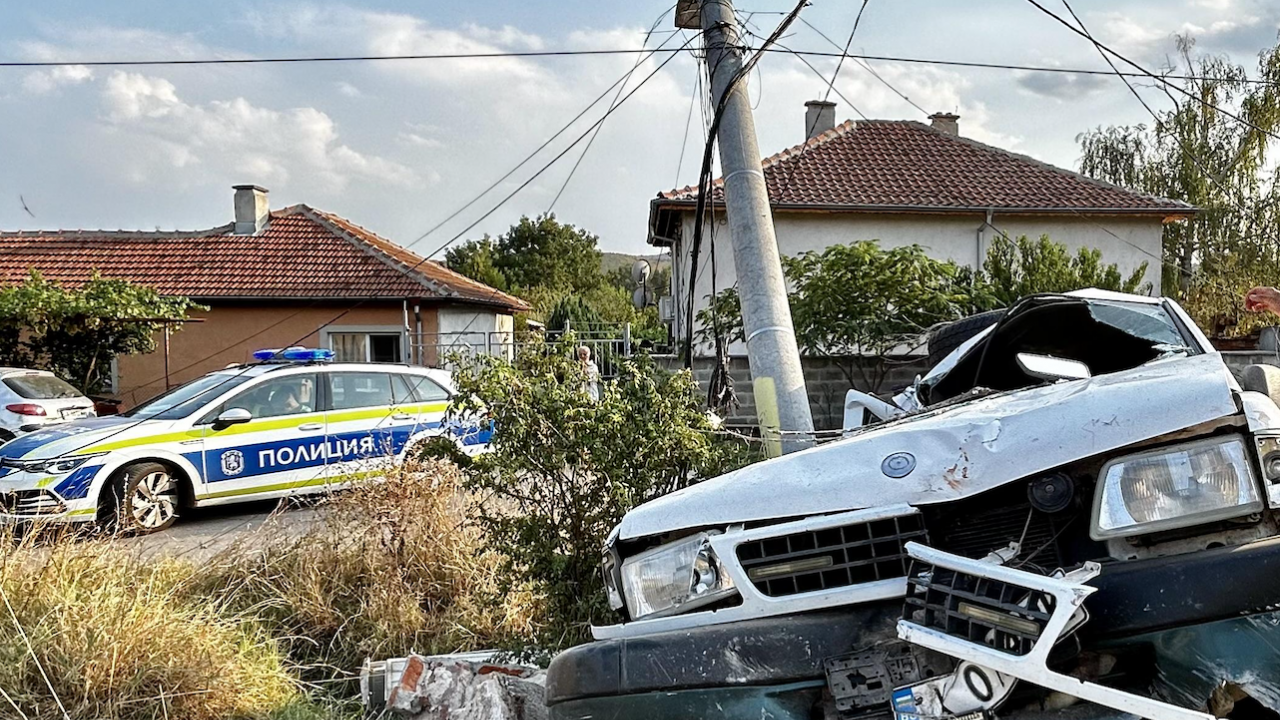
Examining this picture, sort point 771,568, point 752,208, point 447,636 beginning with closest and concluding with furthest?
point 771,568 → point 447,636 → point 752,208

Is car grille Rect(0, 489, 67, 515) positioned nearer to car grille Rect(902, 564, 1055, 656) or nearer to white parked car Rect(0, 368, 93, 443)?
white parked car Rect(0, 368, 93, 443)

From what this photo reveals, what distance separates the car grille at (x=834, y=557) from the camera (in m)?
2.33

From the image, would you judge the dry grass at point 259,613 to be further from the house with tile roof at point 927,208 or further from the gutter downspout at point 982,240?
the gutter downspout at point 982,240

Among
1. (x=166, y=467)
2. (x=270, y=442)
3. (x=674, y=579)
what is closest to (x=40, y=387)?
(x=166, y=467)

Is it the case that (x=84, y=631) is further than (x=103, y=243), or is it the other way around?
(x=103, y=243)

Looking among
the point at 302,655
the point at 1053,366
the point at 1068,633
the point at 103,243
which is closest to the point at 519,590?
the point at 302,655

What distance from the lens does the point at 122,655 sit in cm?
405

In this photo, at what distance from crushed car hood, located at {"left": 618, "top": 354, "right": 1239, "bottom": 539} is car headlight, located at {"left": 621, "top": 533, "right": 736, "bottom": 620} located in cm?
7

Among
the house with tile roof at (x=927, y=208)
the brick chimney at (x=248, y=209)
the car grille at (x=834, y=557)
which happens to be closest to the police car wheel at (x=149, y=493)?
the car grille at (x=834, y=557)

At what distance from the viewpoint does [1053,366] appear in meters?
3.25

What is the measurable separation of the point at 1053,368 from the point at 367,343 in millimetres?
18103

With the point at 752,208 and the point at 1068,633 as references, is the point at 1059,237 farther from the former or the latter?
the point at 1068,633

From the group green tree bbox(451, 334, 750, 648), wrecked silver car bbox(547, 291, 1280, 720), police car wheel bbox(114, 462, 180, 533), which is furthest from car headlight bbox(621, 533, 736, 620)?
police car wheel bbox(114, 462, 180, 533)

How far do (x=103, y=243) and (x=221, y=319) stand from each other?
487 centimetres
